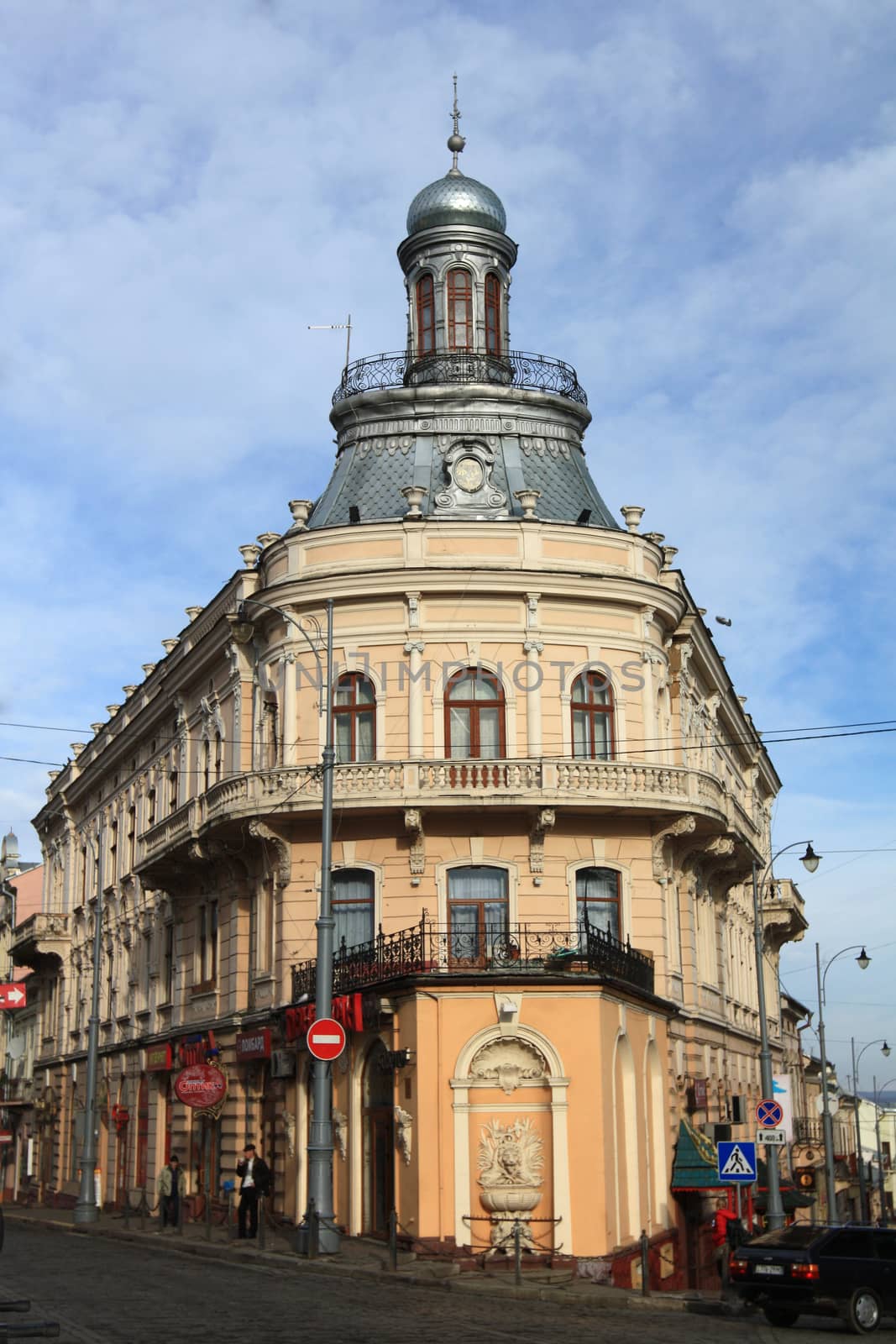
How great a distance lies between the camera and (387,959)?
99.7 feet

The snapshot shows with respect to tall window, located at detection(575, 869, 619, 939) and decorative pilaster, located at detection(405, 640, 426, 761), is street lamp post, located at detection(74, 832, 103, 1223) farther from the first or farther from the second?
tall window, located at detection(575, 869, 619, 939)

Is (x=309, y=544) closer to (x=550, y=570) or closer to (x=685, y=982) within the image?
(x=550, y=570)

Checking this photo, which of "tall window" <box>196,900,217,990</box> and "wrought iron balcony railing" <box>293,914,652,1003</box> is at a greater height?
"tall window" <box>196,900,217,990</box>

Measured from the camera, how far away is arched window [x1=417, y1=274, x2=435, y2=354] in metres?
40.2

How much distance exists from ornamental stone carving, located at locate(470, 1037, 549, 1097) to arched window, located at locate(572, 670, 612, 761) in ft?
26.6

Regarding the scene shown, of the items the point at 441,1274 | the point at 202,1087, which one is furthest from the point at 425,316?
the point at 441,1274

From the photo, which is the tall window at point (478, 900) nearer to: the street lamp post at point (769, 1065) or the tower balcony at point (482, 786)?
the tower balcony at point (482, 786)

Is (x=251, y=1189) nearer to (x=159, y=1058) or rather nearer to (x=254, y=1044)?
(x=254, y=1044)

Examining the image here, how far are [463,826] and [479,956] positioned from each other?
10.9 ft

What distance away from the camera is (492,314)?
4050 centimetres

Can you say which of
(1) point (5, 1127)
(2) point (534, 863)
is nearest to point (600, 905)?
(2) point (534, 863)

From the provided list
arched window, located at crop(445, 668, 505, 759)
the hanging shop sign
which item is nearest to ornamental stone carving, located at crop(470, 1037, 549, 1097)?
arched window, located at crop(445, 668, 505, 759)

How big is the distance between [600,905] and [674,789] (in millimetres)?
2798

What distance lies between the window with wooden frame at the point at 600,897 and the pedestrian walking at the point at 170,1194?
10.5 m
